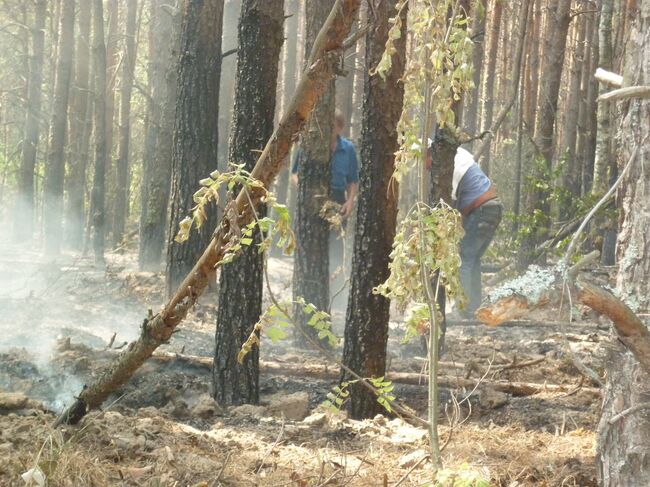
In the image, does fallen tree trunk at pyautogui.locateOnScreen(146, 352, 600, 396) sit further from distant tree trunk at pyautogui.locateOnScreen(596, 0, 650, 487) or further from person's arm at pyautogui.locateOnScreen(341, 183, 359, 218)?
person's arm at pyautogui.locateOnScreen(341, 183, 359, 218)

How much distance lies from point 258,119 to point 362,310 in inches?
63.1

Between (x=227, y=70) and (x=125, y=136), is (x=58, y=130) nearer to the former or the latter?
(x=125, y=136)

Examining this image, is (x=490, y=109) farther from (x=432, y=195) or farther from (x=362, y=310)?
(x=362, y=310)

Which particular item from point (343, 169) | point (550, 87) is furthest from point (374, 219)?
point (550, 87)

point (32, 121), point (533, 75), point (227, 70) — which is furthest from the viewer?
point (32, 121)

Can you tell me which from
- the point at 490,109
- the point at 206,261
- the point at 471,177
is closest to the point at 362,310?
the point at 206,261

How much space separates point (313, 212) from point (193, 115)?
7.43 ft

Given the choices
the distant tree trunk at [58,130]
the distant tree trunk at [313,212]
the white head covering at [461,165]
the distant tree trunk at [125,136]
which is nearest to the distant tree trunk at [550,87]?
the white head covering at [461,165]

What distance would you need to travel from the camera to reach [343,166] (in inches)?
482

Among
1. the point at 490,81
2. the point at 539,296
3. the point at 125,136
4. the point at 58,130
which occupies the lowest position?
the point at 539,296

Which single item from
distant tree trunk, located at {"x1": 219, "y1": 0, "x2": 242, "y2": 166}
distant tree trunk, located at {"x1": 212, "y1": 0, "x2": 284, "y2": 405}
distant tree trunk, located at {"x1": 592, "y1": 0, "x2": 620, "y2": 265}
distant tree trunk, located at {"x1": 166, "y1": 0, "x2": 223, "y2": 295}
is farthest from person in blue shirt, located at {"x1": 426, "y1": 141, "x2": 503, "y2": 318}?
distant tree trunk, located at {"x1": 219, "y1": 0, "x2": 242, "y2": 166}

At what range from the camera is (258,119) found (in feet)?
23.4

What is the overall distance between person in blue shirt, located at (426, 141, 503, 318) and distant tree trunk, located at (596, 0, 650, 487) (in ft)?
24.5

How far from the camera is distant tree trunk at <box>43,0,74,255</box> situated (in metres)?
20.7
